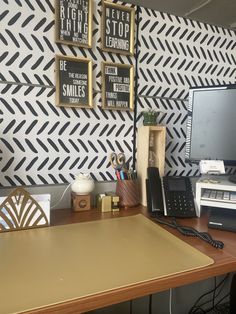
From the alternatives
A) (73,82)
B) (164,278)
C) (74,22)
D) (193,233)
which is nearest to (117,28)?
(74,22)

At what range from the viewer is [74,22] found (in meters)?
1.11

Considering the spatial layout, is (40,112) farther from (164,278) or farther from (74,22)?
(164,278)

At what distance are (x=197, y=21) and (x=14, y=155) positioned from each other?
1.20 metres

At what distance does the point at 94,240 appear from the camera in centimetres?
80

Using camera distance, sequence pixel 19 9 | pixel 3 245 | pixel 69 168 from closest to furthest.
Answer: pixel 3 245 → pixel 19 9 → pixel 69 168

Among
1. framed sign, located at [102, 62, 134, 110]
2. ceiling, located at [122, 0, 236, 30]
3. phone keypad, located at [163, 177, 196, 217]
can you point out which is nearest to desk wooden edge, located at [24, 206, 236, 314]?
phone keypad, located at [163, 177, 196, 217]

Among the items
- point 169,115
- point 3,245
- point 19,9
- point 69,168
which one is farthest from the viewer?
point 169,115

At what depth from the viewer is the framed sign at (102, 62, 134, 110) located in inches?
47.0

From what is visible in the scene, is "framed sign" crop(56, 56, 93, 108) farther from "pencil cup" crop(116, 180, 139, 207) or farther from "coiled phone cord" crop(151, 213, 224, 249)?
"coiled phone cord" crop(151, 213, 224, 249)

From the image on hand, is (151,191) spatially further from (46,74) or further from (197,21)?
(197,21)

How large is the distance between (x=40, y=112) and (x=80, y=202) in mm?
426

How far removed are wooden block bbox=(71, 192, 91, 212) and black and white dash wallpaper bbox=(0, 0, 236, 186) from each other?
0.35ft

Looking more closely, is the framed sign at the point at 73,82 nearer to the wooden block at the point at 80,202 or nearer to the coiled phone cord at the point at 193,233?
the wooden block at the point at 80,202

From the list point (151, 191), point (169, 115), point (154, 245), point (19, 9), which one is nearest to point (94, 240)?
point (154, 245)
